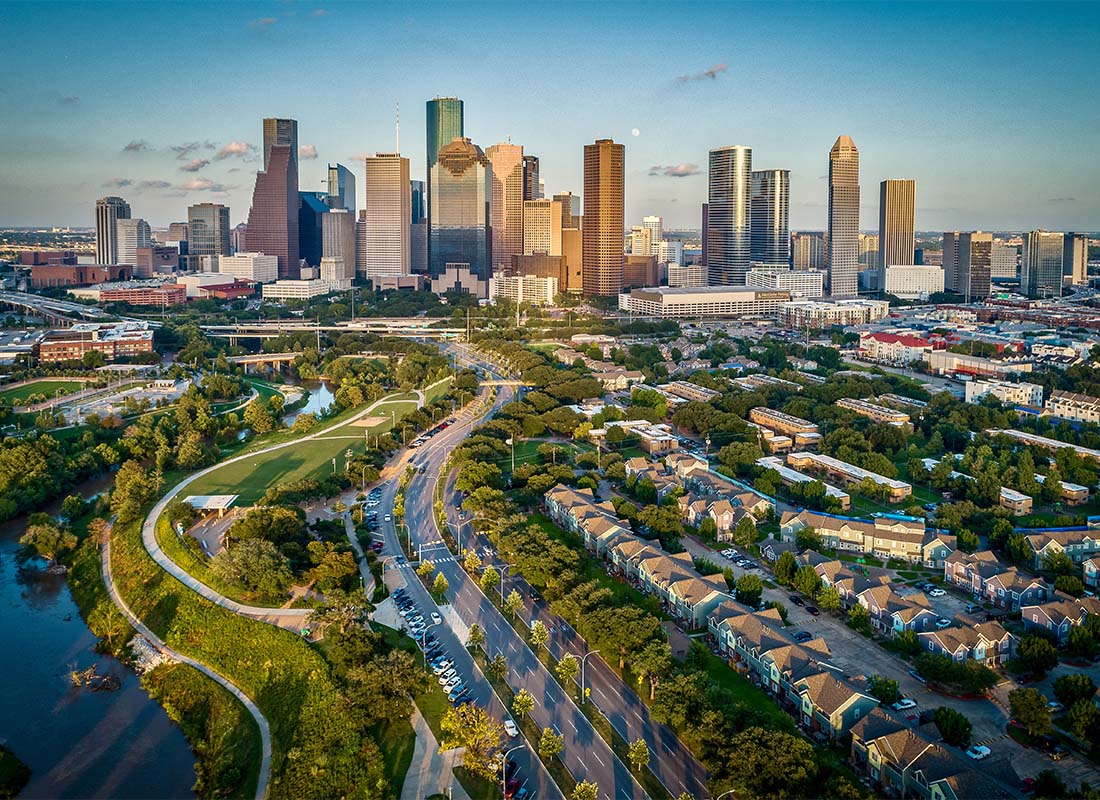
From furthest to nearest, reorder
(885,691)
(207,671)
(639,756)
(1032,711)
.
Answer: (207,671) → (885,691) → (1032,711) → (639,756)

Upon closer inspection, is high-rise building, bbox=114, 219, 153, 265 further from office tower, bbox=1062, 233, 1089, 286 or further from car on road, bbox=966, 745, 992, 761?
car on road, bbox=966, 745, 992, 761

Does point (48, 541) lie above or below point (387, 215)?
below

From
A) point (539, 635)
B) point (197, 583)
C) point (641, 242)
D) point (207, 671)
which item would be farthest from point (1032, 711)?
point (641, 242)

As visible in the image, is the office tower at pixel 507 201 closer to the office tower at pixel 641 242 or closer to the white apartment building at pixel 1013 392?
the office tower at pixel 641 242

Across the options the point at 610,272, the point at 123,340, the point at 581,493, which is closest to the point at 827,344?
the point at 610,272

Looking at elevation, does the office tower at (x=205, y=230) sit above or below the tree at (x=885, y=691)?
above

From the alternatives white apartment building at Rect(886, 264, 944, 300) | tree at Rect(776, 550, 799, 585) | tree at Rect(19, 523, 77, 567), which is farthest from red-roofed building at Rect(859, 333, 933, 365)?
tree at Rect(19, 523, 77, 567)

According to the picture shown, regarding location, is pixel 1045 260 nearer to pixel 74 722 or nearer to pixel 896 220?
pixel 896 220

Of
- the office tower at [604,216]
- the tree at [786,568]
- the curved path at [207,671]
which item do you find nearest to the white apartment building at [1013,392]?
the tree at [786,568]
